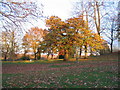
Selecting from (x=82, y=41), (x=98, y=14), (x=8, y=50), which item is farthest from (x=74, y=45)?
(x=8, y=50)

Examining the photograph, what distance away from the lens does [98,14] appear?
23.2 m

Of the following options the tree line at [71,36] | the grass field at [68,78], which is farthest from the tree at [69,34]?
the grass field at [68,78]

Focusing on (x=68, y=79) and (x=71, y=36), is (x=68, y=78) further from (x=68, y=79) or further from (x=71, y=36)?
(x=71, y=36)

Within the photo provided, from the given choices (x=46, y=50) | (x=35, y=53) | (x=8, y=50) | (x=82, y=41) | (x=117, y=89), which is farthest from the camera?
(x=35, y=53)

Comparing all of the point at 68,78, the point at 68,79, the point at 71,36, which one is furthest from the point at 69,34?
the point at 68,79

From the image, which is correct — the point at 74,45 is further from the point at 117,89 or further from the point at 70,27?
the point at 117,89

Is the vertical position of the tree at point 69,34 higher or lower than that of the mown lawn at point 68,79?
higher

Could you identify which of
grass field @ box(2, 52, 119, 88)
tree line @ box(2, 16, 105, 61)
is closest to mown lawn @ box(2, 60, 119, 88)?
grass field @ box(2, 52, 119, 88)

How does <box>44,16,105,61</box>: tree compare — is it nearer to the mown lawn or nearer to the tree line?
the tree line

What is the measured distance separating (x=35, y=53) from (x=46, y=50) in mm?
12210

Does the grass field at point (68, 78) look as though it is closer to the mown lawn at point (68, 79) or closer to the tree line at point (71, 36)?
the mown lawn at point (68, 79)

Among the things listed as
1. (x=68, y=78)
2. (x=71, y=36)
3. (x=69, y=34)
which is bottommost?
(x=68, y=78)

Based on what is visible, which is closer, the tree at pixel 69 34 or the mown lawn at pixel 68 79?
the mown lawn at pixel 68 79

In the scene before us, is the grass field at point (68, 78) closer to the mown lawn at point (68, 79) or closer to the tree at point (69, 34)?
the mown lawn at point (68, 79)
